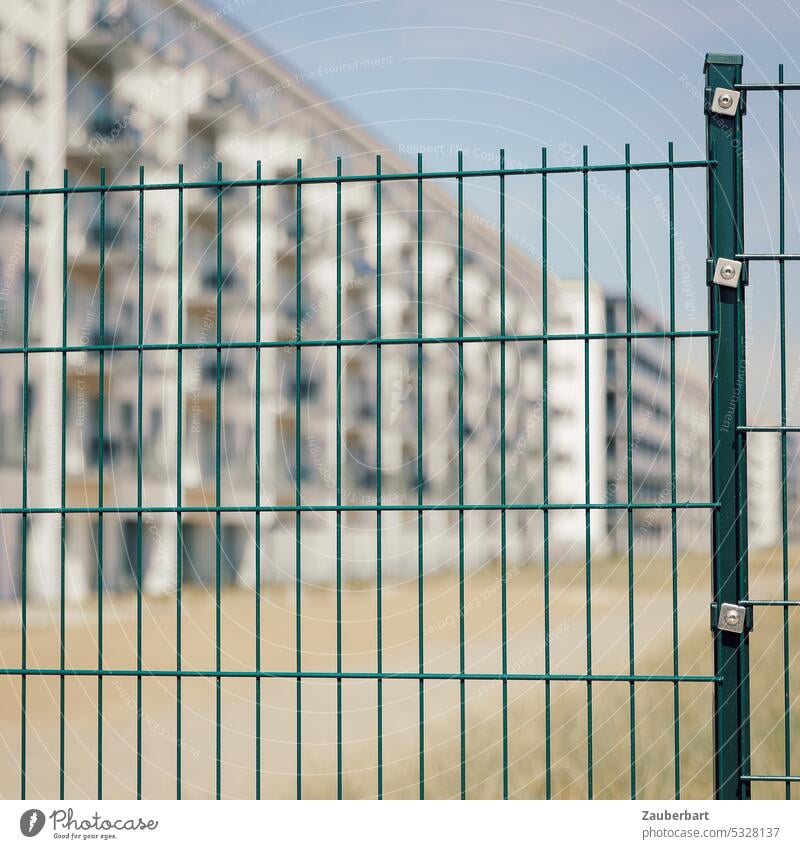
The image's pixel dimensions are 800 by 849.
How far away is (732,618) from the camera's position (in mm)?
3854

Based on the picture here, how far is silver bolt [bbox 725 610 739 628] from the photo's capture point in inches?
152

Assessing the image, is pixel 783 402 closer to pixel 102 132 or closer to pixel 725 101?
pixel 725 101

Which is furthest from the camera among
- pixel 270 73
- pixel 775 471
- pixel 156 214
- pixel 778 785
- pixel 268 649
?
pixel 268 649

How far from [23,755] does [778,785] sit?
15.4 feet

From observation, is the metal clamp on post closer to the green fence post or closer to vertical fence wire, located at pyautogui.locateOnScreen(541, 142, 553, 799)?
the green fence post

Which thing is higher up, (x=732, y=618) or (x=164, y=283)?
(x=164, y=283)

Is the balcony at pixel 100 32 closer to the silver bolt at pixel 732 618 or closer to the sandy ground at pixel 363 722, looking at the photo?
the sandy ground at pixel 363 722

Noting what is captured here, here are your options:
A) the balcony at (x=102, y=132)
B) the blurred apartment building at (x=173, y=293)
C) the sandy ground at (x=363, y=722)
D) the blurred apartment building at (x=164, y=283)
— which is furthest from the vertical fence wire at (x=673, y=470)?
the balcony at (x=102, y=132)

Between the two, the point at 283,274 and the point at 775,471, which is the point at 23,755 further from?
the point at 283,274

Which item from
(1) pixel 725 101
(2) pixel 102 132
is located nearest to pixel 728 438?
(1) pixel 725 101

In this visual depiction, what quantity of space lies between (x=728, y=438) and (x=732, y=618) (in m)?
0.67

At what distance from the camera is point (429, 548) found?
4044 centimetres

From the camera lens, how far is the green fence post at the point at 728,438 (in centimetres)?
388

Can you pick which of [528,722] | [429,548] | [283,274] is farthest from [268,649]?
[528,722]
